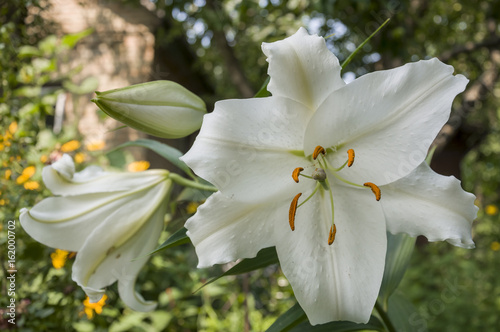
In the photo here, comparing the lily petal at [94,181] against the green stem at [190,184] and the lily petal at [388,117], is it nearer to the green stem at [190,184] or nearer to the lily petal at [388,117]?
the green stem at [190,184]

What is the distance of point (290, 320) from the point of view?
75 centimetres

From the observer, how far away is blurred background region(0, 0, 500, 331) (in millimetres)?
1247

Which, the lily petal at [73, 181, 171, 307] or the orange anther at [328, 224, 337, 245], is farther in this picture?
the lily petal at [73, 181, 171, 307]

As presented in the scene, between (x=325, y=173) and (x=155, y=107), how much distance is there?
275 millimetres

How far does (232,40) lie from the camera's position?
4184 millimetres

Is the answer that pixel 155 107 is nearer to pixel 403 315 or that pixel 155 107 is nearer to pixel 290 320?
pixel 290 320

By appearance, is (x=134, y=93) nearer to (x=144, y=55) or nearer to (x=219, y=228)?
(x=219, y=228)

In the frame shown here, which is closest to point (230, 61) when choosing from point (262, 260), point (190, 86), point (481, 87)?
point (481, 87)

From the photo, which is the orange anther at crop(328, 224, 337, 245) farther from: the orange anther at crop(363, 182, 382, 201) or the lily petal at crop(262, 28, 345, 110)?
the lily petal at crop(262, 28, 345, 110)

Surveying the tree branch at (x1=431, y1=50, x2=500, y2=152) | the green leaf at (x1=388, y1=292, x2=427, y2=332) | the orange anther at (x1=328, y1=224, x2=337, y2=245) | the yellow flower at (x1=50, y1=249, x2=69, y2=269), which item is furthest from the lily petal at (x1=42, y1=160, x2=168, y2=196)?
the tree branch at (x1=431, y1=50, x2=500, y2=152)

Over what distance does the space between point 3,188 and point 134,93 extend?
77cm

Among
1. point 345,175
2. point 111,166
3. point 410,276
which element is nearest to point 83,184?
point 345,175

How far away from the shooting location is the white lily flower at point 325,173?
1.89 feet

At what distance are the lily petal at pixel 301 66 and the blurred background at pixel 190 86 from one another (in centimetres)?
16
